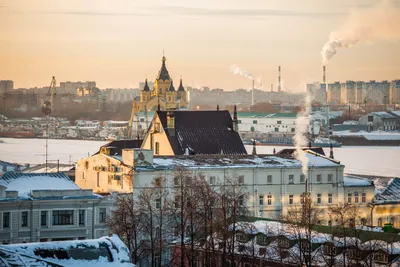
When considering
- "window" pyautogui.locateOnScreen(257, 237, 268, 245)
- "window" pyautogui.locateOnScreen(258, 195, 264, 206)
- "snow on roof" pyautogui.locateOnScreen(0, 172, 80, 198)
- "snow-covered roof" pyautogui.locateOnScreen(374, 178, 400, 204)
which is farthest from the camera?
"snow-covered roof" pyautogui.locateOnScreen(374, 178, 400, 204)

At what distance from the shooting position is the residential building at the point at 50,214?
107ft

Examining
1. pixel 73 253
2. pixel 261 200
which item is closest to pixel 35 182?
pixel 261 200

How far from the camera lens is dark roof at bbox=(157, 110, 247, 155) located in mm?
44500

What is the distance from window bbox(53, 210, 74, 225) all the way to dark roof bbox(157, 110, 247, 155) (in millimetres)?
10922

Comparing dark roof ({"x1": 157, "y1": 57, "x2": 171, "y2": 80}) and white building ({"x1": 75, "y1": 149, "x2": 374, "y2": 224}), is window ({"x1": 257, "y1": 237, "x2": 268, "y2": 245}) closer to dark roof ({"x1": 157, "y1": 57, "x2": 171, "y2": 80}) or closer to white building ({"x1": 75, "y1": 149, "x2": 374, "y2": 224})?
white building ({"x1": 75, "y1": 149, "x2": 374, "y2": 224})

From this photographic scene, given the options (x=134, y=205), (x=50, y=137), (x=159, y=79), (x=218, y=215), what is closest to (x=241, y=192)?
(x=134, y=205)

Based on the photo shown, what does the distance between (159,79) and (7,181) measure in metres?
92.5

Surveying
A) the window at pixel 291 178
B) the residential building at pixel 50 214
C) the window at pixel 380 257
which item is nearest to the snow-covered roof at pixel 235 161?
the window at pixel 291 178

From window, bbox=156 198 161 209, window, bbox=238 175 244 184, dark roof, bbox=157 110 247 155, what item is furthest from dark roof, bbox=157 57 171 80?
window, bbox=156 198 161 209

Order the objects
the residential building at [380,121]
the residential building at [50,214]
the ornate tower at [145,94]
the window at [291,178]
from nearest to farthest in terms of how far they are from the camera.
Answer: the residential building at [50,214], the window at [291,178], the ornate tower at [145,94], the residential building at [380,121]

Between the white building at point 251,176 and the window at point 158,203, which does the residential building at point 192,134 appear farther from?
the window at point 158,203

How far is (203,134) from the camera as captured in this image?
4519 cm

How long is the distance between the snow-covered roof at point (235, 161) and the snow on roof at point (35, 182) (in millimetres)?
3914

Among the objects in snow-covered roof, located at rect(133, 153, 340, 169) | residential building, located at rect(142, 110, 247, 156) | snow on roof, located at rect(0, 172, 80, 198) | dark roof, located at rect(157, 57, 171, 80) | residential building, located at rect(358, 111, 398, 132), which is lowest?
snow on roof, located at rect(0, 172, 80, 198)
